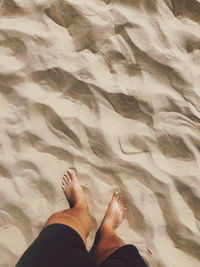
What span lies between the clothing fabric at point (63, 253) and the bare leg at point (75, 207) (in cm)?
14

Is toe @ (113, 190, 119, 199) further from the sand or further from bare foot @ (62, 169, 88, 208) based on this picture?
bare foot @ (62, 169, 88, 208)

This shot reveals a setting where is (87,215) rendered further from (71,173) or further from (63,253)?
(63,253)

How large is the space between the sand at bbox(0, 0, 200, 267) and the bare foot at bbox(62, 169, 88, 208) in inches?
1.7

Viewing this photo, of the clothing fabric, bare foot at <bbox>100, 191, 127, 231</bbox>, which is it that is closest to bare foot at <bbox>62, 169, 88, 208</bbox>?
bare foot at <bbox>100, 191, 127, 231</bbox>

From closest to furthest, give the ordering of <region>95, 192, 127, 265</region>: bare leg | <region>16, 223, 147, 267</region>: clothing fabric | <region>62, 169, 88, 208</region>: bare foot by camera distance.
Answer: <region>16, 223, 147, 267</region>: clothing fabric → <region>95, 192, 127, 265</region>: bare leg → <region>62, 169, 88, 208</region>: bare foot

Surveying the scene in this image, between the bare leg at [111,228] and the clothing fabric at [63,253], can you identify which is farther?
the bare leg at [111,228]

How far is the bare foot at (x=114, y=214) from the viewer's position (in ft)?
5.96

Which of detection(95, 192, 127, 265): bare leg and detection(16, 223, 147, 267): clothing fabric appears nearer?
detection(16, 223, 147, 267): clothing fabric

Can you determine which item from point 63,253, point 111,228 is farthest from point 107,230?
point 63,253

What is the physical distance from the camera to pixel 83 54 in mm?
1899

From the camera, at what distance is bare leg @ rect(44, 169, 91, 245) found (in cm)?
172

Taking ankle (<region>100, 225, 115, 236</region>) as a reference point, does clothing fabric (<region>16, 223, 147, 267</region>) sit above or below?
above

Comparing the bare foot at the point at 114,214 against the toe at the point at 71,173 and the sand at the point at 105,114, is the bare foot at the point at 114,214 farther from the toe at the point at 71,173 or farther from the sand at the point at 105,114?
the toe at the point at 71,173

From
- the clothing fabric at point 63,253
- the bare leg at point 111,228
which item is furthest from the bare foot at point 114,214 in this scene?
the clothing fabric at point 63,253
